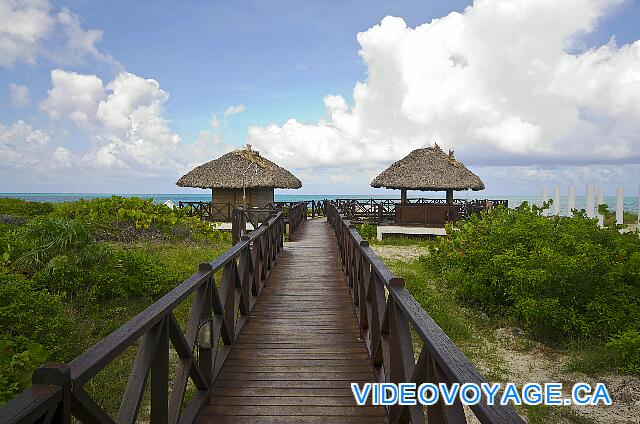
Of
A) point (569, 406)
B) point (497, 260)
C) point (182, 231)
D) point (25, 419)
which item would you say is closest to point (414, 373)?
point (25, 419)

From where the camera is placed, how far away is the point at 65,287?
7.18 metres

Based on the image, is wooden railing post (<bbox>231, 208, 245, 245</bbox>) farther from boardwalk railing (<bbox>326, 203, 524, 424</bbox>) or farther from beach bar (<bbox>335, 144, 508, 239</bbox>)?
boardwalk railing (<bbox>326, 203, 524, 424</bbox>)

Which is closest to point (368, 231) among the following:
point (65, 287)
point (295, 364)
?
point (65, 287)

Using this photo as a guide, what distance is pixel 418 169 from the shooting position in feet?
72.8

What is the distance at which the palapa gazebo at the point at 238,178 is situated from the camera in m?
24.3

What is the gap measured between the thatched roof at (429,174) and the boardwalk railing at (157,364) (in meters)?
17.1

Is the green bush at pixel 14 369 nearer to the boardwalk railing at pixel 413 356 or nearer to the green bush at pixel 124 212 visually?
the boardwalk railing at pixel 413 356

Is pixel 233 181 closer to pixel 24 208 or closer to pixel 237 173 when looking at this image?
pixel 237 173

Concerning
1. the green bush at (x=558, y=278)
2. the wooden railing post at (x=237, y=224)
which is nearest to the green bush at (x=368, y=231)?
the wooden railing post at (x=237, y=224)

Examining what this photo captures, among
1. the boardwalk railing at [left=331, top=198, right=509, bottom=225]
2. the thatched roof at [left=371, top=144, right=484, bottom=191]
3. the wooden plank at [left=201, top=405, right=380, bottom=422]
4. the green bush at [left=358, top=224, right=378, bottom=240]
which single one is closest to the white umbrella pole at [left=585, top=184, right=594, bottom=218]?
the boardwalk railing at [left=331, top=198, right=509, bottom=225]

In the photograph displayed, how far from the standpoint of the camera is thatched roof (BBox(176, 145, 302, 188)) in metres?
24.2

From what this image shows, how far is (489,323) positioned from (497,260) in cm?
109

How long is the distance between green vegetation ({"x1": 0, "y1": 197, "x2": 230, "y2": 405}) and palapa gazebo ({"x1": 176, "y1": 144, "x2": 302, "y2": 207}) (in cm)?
1070

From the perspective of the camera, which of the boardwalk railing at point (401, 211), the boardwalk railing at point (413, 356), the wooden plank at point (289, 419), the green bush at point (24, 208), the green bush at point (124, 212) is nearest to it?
the boardwalk railing at point (413, 356)
